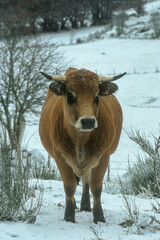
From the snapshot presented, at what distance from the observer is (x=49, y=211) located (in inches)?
194

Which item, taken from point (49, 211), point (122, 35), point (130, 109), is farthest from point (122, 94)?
point (49, 211)

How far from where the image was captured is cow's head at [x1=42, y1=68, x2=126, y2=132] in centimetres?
364

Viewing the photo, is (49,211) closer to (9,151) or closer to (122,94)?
(9,151)

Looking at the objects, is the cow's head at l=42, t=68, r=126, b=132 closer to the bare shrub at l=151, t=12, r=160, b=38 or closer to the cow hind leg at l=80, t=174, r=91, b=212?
the cow hind leg at l=80, t=174, r=91, b=212

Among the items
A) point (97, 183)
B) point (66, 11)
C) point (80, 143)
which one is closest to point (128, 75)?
point (66, 11)

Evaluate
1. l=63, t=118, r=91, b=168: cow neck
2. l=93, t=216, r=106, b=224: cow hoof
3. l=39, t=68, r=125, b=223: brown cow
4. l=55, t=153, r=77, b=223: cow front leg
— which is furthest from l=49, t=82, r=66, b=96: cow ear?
l=93, t=216, r=106, b=224: cow hoof

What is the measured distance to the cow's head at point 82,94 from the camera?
364cm

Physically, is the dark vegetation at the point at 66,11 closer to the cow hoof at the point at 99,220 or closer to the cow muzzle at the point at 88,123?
the cow hoof at the point at 99,220

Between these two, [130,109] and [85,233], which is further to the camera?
[130,109]

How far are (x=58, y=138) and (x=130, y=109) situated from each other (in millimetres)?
16108

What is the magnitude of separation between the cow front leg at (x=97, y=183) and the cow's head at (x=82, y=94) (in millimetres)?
701

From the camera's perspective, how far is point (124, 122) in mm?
18656

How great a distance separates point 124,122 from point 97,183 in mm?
14308

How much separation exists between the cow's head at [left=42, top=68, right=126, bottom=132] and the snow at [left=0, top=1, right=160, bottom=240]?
61cm
